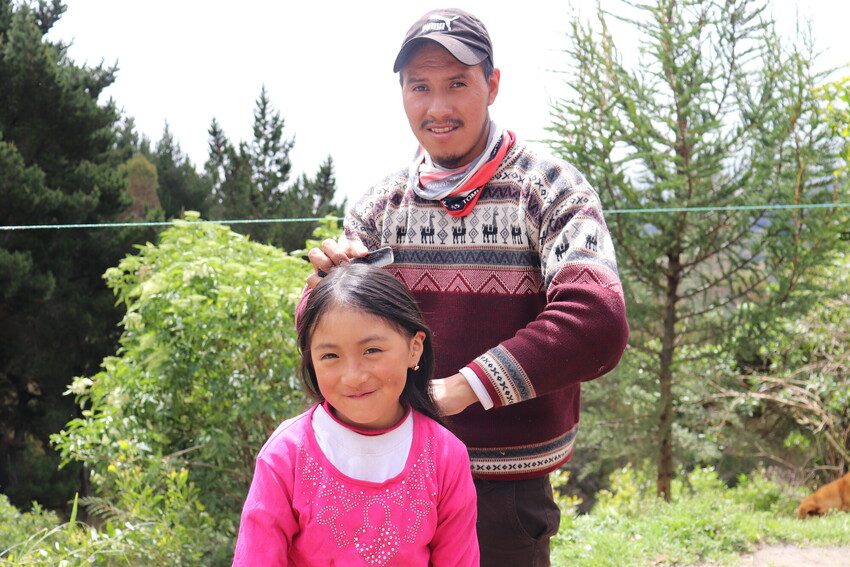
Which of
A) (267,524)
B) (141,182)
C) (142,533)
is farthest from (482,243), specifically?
(141,182)

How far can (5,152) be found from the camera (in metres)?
13.8

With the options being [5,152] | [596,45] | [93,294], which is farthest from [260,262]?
[93,294]

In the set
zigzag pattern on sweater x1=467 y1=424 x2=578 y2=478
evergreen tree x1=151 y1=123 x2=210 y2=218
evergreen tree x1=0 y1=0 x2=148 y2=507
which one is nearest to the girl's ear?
zigzag pattern on sweater x1=467 y1=424 x2=578 y2=478

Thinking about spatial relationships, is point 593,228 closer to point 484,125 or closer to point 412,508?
point 484,125

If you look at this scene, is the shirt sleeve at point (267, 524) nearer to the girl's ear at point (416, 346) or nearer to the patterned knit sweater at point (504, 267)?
the girl's ear at point (416, 346)

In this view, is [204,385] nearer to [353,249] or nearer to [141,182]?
[353,249]

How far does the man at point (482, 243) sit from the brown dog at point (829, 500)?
4.61 m

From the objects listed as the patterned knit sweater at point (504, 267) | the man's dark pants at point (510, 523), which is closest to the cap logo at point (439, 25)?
the patterned knit sweater at point (504, 267)

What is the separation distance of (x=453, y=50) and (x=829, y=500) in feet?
17.1

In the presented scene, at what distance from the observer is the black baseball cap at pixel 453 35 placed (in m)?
1.68

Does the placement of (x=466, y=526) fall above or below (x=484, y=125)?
below

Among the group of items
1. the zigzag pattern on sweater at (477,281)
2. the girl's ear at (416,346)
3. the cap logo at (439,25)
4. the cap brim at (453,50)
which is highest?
the cap logo at (439,25)

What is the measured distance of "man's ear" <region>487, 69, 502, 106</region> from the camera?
184cm

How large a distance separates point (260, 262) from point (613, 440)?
4.78 metres
